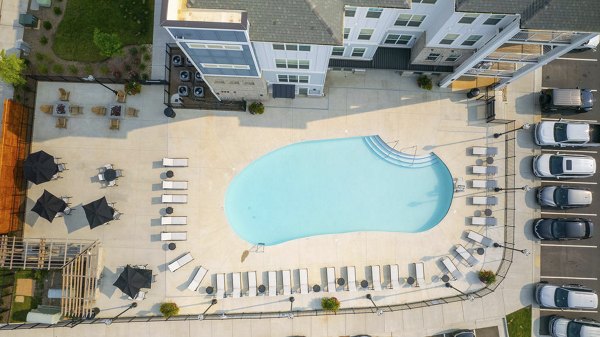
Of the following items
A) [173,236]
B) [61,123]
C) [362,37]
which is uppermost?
[362,37]

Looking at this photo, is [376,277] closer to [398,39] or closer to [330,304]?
[330,304]

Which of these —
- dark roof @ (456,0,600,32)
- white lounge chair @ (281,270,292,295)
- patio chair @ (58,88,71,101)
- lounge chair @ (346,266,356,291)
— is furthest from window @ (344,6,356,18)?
patio chair @ (58,88,71,101)

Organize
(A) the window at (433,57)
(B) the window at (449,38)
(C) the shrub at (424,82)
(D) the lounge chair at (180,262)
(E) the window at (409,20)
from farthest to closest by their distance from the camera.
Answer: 1. (C) the shrub at (424,82)
2. (D) the lounge chair at (180,262)
3. (A) the window at (433,57)
4. (B) the window at (449,38)
5. (E) the window at (409,20)

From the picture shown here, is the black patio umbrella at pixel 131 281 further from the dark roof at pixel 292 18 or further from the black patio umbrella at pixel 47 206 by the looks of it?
the dark roof at pixel 292 18

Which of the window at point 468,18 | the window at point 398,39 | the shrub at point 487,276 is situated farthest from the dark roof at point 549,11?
the shrub at point 487,276

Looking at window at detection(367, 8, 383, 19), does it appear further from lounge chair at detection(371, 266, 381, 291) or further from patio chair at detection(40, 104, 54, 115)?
patio chair at detection(40, 104, 54, 115)

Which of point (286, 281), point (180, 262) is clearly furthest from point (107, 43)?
point (286, 281)
